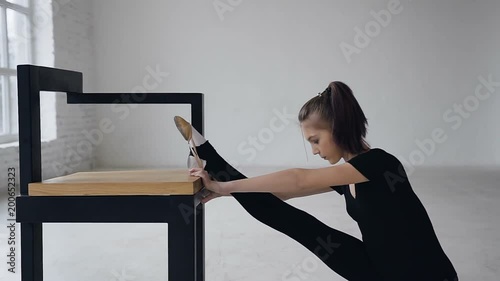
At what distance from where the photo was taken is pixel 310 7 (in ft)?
23.8

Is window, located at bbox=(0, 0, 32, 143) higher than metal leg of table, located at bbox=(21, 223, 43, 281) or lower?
higher

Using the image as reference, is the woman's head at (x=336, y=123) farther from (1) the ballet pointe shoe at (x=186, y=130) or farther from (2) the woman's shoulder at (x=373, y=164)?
(1) the ballet pointe shoe at (x=186, y=130)

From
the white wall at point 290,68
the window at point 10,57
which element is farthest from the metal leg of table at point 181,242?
the white wall at point 290,68

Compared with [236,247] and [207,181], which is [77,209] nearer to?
[207,181]

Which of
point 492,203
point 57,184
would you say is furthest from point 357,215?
point 492,203

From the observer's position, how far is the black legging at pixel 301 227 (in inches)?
58.2

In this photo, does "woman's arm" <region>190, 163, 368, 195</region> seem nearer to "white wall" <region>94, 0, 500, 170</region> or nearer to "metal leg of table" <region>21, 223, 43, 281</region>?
"metal leg of table" <region>21, 223, 43, 281</region>

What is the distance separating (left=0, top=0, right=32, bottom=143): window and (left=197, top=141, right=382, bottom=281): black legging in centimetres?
430

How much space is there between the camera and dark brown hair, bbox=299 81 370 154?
4.88 feet

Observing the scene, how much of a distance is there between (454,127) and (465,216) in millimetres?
3669

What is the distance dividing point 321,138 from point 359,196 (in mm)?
178

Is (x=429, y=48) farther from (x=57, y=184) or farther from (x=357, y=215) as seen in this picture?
(x=57, y=184)

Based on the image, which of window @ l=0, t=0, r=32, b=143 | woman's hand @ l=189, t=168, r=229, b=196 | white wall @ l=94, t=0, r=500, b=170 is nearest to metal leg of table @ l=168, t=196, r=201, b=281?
woman's hand @ l=189, t=168, r=229, b=196

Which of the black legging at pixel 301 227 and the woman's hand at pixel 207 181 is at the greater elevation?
the woman's hand at pixel 207 181
